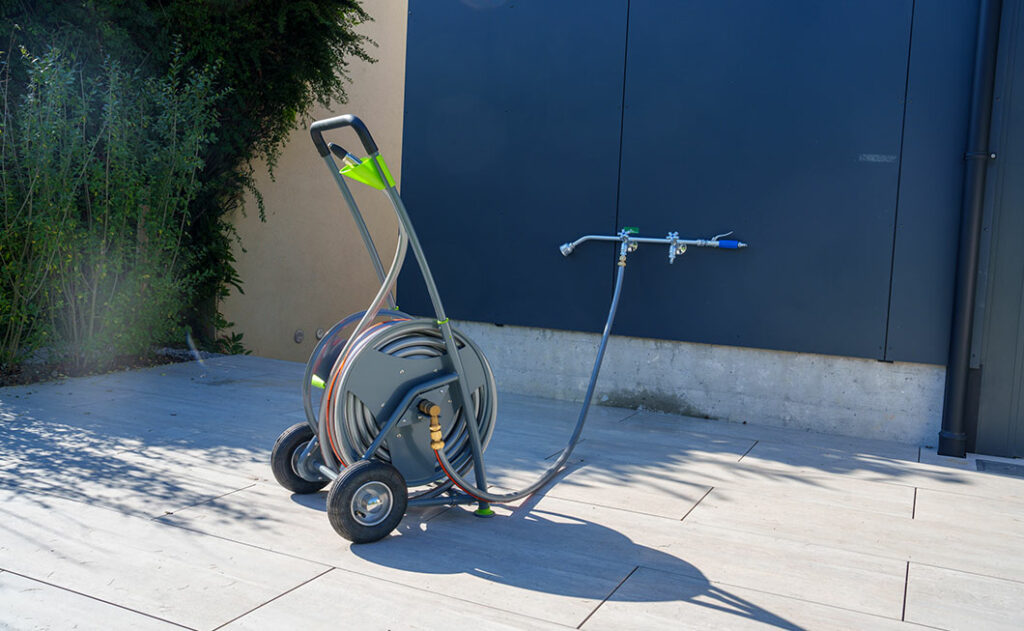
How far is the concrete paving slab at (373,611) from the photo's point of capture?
2242 millimetres

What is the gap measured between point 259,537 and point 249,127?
16.7 ft

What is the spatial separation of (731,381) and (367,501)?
294 cm

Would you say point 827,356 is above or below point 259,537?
above

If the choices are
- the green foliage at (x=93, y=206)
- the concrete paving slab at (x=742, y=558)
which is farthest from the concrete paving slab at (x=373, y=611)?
the green foliage at (x=93, y=206)

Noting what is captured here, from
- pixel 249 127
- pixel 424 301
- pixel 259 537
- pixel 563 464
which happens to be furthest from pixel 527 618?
pixel 249 127

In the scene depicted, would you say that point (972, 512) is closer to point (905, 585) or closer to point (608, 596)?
point (905, 585)

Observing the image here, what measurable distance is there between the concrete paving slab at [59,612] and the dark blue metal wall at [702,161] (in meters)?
3.62

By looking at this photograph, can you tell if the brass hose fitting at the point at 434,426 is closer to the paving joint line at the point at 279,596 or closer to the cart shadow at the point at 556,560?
the cart shadow at the point at 556,560

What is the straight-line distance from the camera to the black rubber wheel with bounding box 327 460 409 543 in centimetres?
271

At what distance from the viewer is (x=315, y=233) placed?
8953mm

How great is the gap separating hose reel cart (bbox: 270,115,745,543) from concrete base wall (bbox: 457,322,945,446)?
2.17 metres

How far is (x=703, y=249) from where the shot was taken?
5.12m

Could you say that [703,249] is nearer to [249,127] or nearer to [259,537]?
[259,537]

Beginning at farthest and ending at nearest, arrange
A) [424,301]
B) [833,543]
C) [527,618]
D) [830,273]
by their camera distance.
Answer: [424,301], [830,273], [833,543], [527,618]
